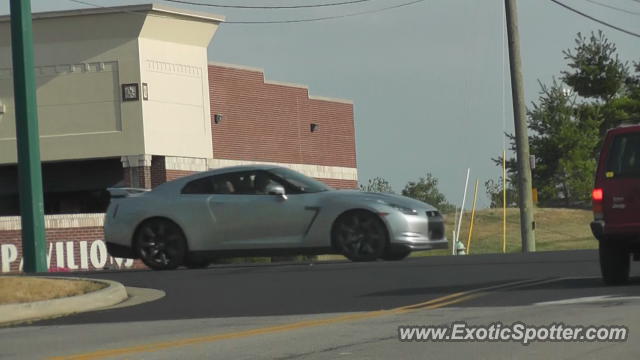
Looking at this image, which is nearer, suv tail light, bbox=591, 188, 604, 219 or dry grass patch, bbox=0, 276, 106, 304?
suv tail light, bbox=591, 188, 604, 219

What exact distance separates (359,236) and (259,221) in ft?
4.89

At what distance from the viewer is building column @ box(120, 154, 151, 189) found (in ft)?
151

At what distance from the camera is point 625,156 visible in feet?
46.9

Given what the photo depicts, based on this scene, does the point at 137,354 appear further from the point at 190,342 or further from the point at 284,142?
the point at 284,142

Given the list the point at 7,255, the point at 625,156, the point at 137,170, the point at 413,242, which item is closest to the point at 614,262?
the point at 625,156

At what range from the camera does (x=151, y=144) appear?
46000mm

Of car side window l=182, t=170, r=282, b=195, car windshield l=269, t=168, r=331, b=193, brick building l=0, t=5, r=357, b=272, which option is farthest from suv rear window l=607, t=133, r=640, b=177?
brick building l=0, t=5, r=357, b=272

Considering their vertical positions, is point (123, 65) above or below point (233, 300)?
above

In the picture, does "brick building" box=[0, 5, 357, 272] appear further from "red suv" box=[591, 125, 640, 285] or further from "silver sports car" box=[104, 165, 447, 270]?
"red suv" box=[591, 125, 640, 285]

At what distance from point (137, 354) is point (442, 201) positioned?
275 feet

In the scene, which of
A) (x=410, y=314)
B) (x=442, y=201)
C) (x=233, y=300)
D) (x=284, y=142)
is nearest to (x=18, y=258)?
(x=284, y=142)

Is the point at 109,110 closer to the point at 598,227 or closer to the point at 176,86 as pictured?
the point at 176,86

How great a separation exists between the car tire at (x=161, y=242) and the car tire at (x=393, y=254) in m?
2.96

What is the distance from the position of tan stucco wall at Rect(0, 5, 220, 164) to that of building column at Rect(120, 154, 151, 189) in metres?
0.23
